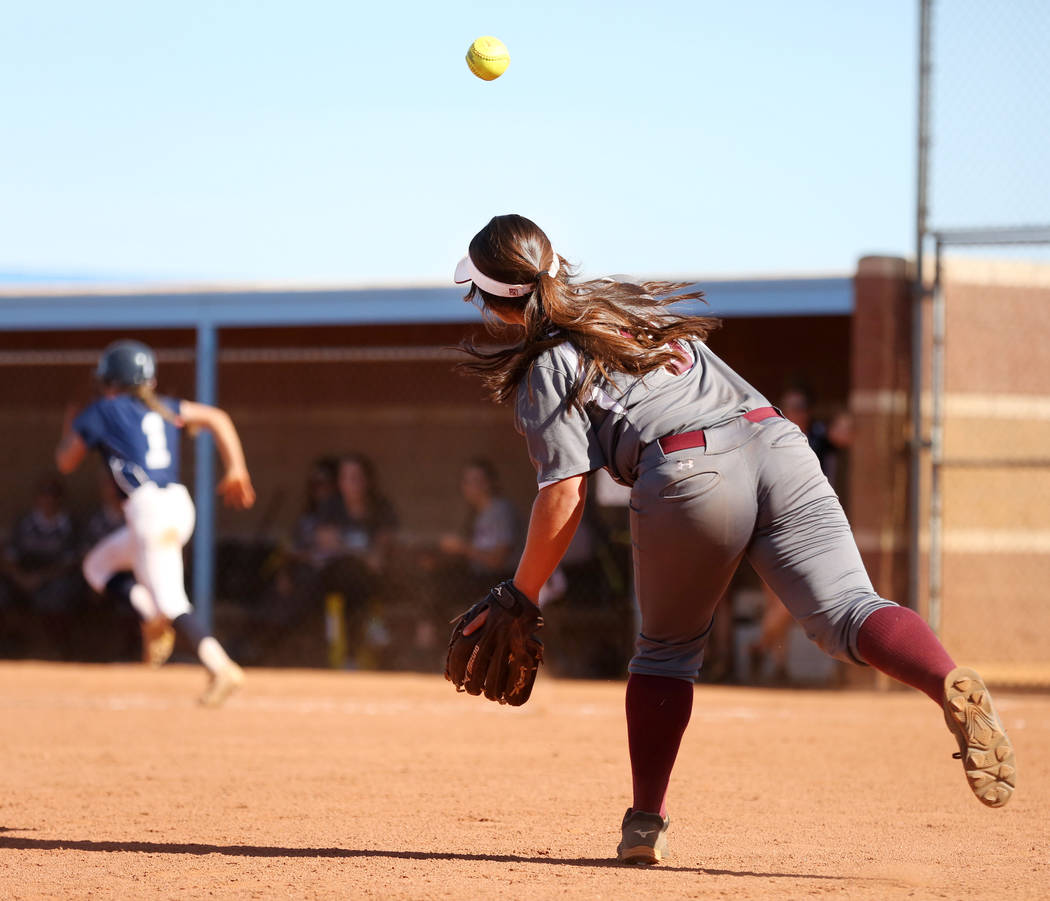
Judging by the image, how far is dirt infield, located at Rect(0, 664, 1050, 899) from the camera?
12.6ft

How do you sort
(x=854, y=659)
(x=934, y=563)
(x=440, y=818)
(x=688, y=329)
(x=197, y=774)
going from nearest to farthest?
(x=854, y=659)
(x=688, y=329)
(x=440, y=818)
(x=197, y=774)
(x=934, y=563)

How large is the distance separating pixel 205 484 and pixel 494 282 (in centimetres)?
841

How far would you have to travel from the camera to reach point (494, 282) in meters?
3.93

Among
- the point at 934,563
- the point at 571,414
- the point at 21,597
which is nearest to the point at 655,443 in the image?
the point at 571,414

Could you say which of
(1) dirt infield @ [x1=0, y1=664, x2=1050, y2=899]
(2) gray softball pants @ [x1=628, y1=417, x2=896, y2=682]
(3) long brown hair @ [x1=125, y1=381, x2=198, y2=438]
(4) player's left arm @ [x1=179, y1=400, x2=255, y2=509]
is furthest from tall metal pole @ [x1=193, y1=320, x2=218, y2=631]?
(2) gray softball pants @ [x1=628, y1=417, x2=896, y2=682]

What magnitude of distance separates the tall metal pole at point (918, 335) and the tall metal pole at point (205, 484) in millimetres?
5168

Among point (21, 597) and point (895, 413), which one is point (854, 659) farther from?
point (21, 597)

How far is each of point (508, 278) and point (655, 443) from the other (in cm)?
55

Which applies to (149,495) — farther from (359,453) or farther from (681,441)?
(359,453)

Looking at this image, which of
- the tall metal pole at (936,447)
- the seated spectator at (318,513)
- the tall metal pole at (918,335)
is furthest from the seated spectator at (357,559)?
the tall metal pole at (936,447)

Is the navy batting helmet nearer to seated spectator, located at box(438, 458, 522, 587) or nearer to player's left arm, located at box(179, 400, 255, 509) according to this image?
player's left arm, located at box(179, 400, 255, 509)

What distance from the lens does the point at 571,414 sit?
12.4ft

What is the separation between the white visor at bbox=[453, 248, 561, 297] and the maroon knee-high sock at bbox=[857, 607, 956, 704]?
3.79 feet

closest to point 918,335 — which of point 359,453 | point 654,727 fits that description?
point 359,453
